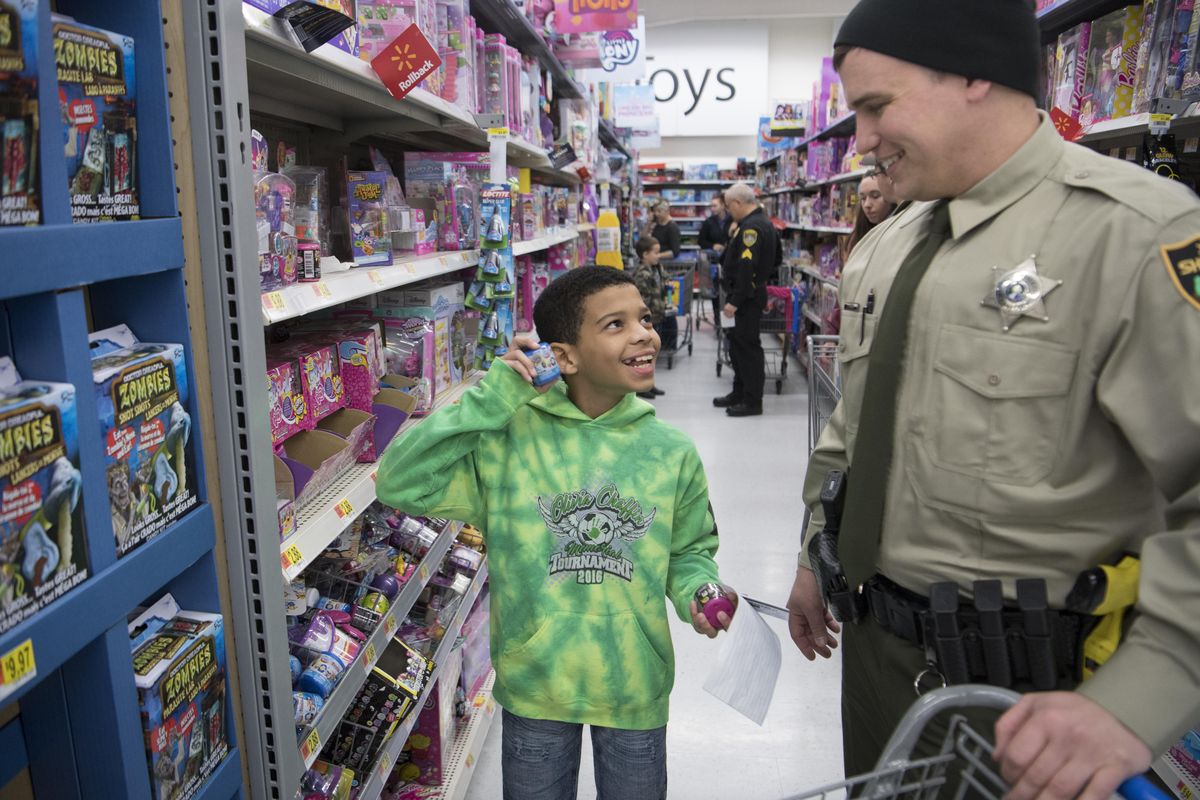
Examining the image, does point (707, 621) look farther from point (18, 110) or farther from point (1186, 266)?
point (18, 110)

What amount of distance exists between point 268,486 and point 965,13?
1197mm

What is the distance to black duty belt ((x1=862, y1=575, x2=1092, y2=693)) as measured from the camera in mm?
1119

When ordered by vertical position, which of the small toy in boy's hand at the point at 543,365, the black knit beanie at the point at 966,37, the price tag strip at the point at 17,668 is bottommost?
the price tag strip at the point at 17,668

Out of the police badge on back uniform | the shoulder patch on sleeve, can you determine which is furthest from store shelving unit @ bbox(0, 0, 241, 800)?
Result: the shoulder patch on sleeve

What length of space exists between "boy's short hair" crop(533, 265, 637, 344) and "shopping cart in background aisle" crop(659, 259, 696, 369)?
7011mm

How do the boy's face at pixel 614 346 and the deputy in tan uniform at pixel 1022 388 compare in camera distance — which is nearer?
the deputy in tan uniform at pixel 1022 388

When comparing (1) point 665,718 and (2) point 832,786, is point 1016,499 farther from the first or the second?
(1) point 665,718

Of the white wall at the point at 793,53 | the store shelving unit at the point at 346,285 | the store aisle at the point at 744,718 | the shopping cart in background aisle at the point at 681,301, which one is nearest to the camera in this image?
the store shelving unit at the point at 346,285

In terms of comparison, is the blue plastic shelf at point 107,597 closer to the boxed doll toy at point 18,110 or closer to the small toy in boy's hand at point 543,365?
the boxed doll toy at point 18,110

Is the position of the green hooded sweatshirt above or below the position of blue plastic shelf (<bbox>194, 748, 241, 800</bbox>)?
above

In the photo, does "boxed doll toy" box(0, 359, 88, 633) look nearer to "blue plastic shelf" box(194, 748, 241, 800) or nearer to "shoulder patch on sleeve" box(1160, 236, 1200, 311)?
"blue plastic shelf" box(194, 748, 241, 800)

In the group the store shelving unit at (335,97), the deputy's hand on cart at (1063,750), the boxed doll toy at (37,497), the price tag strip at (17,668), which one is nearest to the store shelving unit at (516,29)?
the store shelving unit at (335,97)

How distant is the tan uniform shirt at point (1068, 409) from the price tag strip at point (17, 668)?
1.08 m

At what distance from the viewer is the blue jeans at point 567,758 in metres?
1.63
